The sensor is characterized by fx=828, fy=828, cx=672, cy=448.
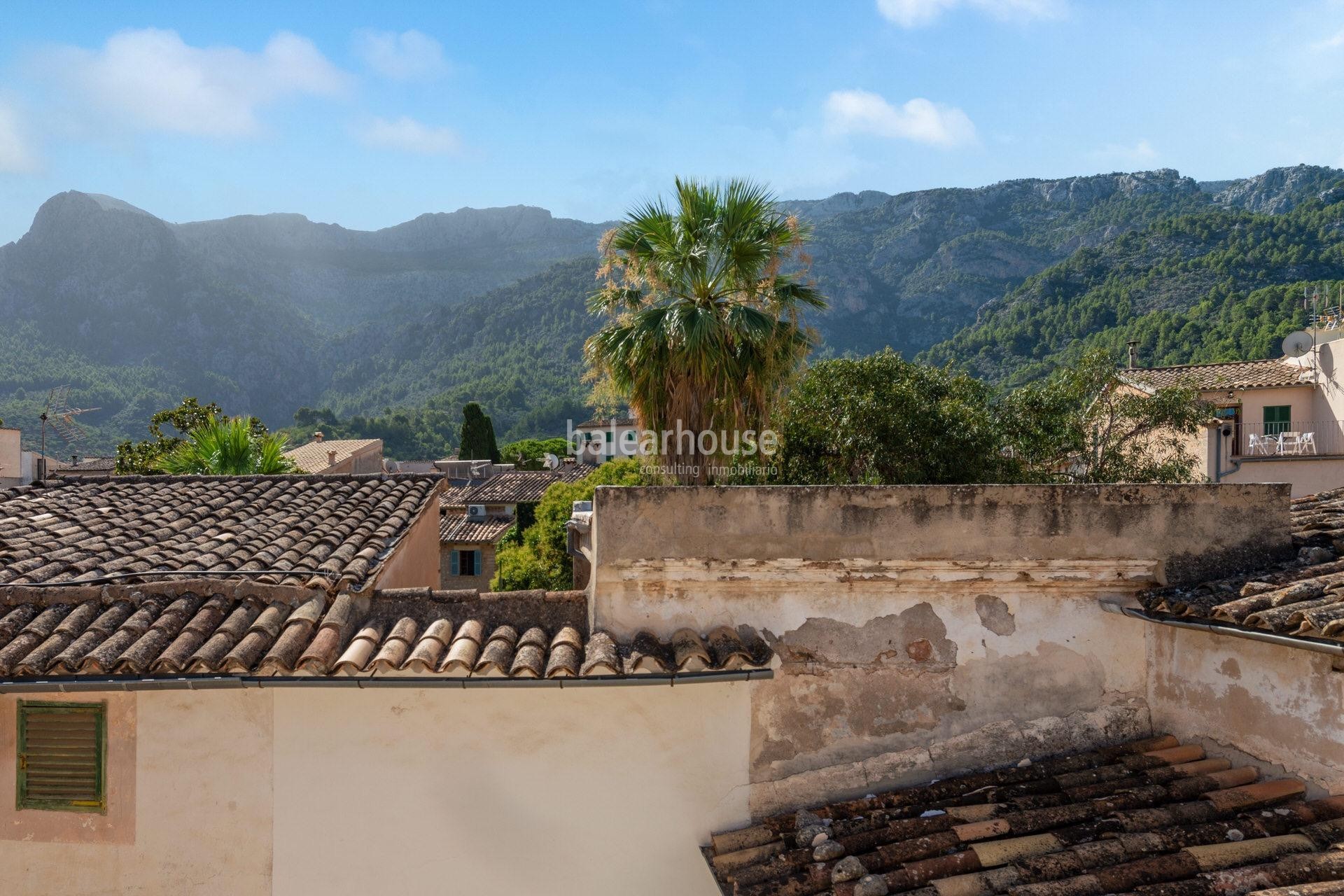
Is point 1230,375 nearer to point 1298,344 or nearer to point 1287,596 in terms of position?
point 1298,344

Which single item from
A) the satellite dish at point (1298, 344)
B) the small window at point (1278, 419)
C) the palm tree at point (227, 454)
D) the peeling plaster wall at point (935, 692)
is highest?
the satellite dish at point (1298, 344)

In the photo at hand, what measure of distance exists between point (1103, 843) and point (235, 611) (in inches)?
203

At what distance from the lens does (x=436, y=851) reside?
5.02m

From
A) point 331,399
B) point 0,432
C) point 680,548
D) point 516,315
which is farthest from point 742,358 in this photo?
point 331,399

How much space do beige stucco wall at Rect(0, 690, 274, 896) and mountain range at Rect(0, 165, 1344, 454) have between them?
46085 mm

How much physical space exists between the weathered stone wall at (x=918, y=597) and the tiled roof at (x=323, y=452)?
1460 inches

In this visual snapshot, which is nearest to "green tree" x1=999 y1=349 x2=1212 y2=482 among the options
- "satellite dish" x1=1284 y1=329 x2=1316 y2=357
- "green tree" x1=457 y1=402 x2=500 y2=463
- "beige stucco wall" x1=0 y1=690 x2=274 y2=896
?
"satellite dish" x1=1284 y1=329 x2=1316 y2=357

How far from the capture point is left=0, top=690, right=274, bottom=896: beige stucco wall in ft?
16.7

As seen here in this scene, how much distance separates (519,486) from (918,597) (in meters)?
33.1

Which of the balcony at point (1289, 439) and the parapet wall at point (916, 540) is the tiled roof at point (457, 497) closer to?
the balcony at point (1289, 439)

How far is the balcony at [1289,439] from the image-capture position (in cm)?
2297

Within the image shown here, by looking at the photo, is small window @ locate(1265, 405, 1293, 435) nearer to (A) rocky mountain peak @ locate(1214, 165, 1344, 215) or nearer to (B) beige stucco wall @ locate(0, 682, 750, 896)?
(B) beige stucco wall @ locate(0, 682, 750, 896)

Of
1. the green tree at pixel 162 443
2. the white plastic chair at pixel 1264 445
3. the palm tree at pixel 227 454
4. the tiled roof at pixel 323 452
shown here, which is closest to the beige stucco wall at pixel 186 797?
the palm tree at pixel 227 454

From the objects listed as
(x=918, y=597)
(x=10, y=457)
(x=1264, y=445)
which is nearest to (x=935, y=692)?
(x=918, y=597)
